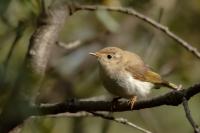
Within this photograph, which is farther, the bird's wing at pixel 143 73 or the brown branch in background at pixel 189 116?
the bird's wing at pixel 143 73

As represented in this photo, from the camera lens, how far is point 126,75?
3.84m

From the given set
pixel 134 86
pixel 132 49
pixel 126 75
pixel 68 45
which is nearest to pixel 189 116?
pixel 68 45

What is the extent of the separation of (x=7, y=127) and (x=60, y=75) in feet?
6.29

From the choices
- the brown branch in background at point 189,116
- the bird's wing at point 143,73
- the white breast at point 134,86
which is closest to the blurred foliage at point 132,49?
the bird's wing at point 143,73

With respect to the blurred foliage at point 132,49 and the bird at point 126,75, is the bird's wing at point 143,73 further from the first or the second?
the blurred foliage at point 132,49

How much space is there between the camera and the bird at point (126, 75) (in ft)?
11.7

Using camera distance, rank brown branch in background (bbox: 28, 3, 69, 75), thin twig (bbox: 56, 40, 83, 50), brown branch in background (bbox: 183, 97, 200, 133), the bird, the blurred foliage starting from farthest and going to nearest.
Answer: the blurred foliage → the bird → thin twig (bbox: 56, 40, 83, 50) → brown branch in background (bbox: 28, 3, 69, 75) → brown branch in background (bbox: 183, 97, 200, 133)

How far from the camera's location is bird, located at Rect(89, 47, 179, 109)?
3.58 meters

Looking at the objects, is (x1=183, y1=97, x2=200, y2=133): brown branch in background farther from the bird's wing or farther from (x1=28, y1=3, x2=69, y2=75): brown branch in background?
the bird's wing

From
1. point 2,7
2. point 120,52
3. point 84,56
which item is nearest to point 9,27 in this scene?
Answer: point 2,7

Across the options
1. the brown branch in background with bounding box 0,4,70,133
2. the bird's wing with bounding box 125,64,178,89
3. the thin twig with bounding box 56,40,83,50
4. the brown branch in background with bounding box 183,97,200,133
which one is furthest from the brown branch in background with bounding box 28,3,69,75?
the bird's wing with bounding box 125,64,178,89

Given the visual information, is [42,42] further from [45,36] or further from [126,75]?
[126,75]

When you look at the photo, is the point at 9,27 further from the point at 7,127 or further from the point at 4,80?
the point at 4,80

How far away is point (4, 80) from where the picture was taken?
171 cm
